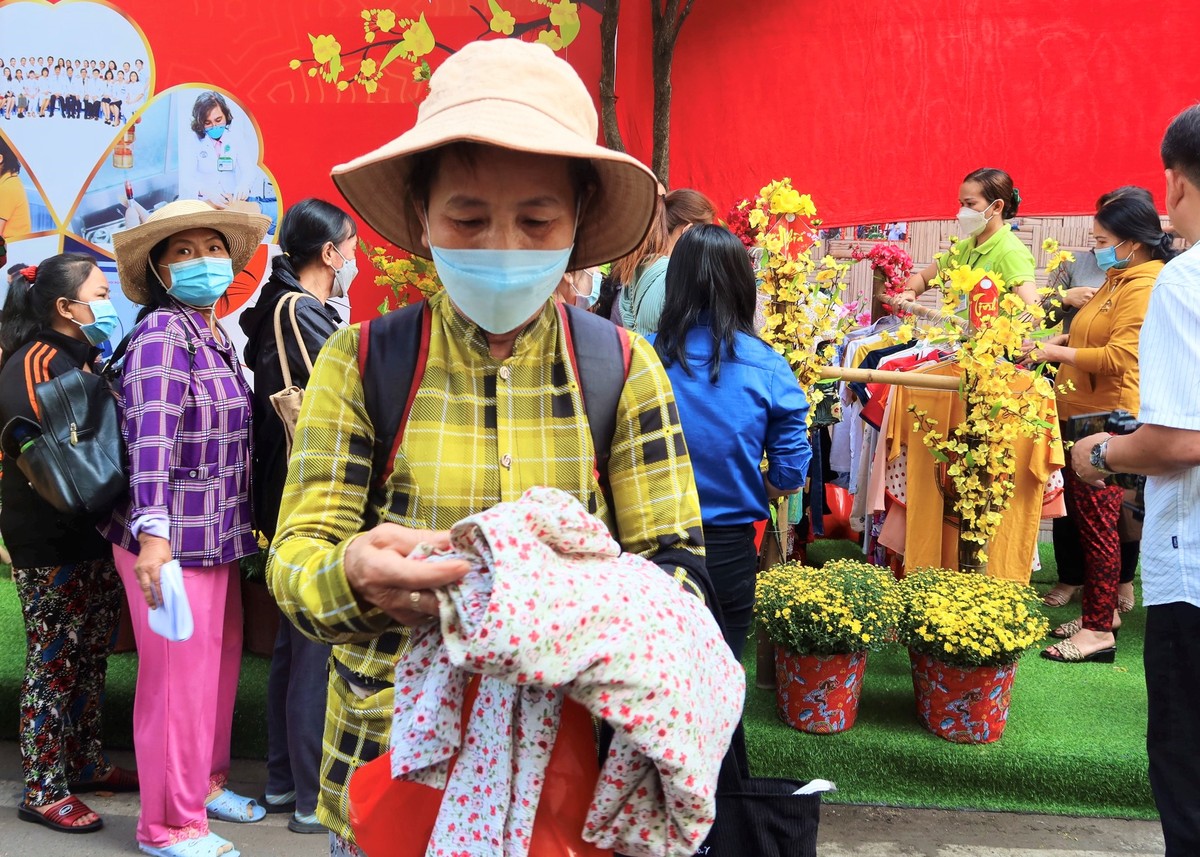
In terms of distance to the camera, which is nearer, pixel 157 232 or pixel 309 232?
pixel 157 232

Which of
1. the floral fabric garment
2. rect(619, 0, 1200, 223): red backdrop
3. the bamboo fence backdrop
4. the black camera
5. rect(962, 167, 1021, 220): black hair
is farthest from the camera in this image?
the bamboo fence backdrop

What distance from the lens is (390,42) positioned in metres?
6.75

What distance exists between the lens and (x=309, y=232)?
3955 millimetres

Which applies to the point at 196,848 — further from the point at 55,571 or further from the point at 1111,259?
the point at 1111,259

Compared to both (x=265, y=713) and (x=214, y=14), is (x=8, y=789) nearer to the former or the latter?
(x=265, y=713)

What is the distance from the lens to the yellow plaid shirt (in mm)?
1436

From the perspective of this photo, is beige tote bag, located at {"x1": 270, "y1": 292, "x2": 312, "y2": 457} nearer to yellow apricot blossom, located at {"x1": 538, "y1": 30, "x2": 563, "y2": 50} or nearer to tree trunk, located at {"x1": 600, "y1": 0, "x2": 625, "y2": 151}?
tree trunk, located at {"x1": 600, "y1": 0, "x2": 625, "y2": 151}

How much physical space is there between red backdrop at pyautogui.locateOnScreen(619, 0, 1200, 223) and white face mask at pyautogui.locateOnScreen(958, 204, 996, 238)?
37.9 inches

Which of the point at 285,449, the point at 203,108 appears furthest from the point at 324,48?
the point at 285,449

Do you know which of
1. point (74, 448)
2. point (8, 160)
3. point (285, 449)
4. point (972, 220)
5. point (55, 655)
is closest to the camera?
point (74, 448)

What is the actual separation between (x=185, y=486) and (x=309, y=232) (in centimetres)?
115

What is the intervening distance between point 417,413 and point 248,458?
2.34 metres

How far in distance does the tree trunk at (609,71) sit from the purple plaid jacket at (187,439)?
10.1ft

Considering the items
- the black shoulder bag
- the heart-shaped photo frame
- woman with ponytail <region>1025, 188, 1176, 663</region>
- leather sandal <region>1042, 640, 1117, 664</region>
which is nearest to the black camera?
woman with ponytail <region>1025, 188, 1176, 663</region>
